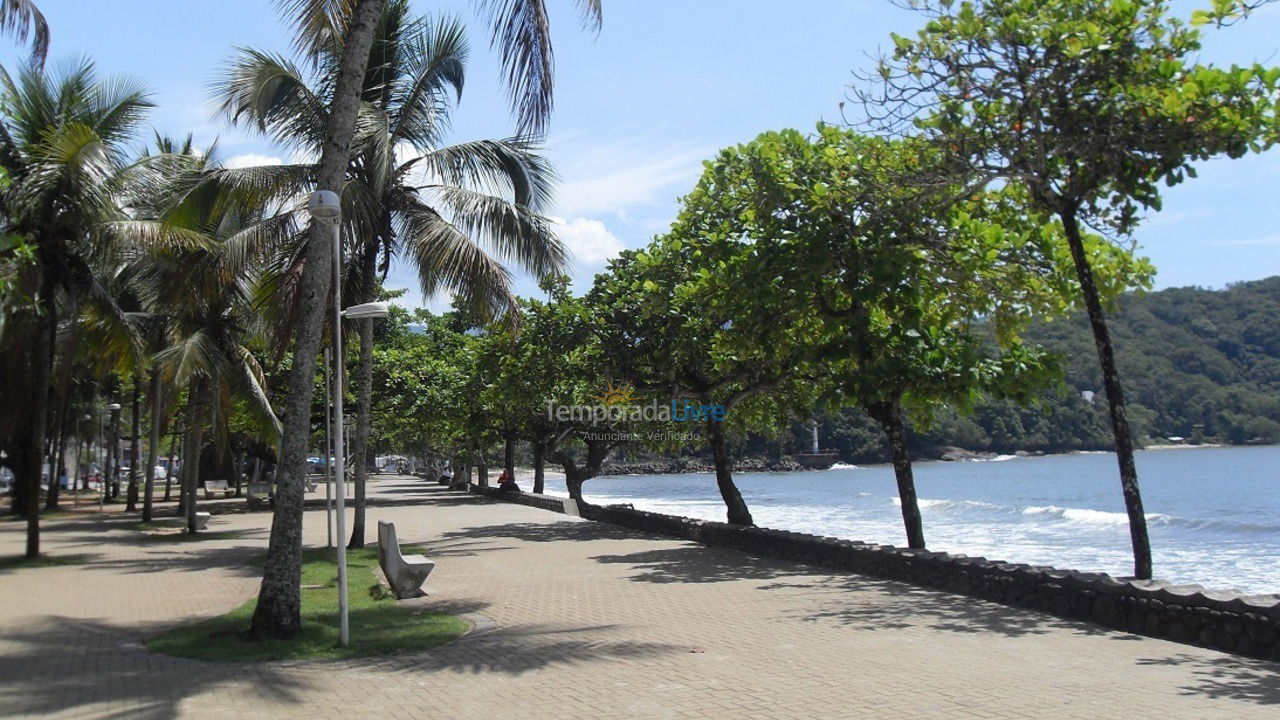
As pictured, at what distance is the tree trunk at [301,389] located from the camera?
27.9ft

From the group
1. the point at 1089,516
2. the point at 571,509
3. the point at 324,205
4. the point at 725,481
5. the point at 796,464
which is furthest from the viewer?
the point at 796,464

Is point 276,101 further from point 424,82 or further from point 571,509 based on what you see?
point 571,509

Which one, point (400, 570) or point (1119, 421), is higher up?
point (1119, 421)

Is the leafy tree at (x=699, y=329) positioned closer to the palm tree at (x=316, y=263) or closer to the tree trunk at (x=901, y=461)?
the tree trunk at (x=901, y=461)

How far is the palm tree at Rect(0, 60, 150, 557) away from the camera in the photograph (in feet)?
45.3

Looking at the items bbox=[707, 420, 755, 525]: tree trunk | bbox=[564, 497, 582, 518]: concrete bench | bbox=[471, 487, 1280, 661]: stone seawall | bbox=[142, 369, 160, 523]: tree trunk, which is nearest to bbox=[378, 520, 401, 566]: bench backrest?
bbox=[471, 487, 1280, 661]: stone seawall

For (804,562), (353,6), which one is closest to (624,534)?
(804,562)

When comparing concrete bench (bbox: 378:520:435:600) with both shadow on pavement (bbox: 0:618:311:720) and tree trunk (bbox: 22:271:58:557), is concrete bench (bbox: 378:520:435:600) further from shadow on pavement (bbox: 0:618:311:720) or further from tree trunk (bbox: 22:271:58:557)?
tree trunk (bbox: 22:271:58:557)

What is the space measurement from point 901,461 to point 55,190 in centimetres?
1217

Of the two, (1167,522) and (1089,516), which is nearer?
(1167,522)

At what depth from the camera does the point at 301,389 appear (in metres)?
8.69

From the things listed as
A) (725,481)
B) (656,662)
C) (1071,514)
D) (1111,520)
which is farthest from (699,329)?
(1071,514)

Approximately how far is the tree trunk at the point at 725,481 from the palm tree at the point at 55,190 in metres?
10.7

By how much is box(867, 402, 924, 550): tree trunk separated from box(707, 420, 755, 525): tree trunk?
491 cm
